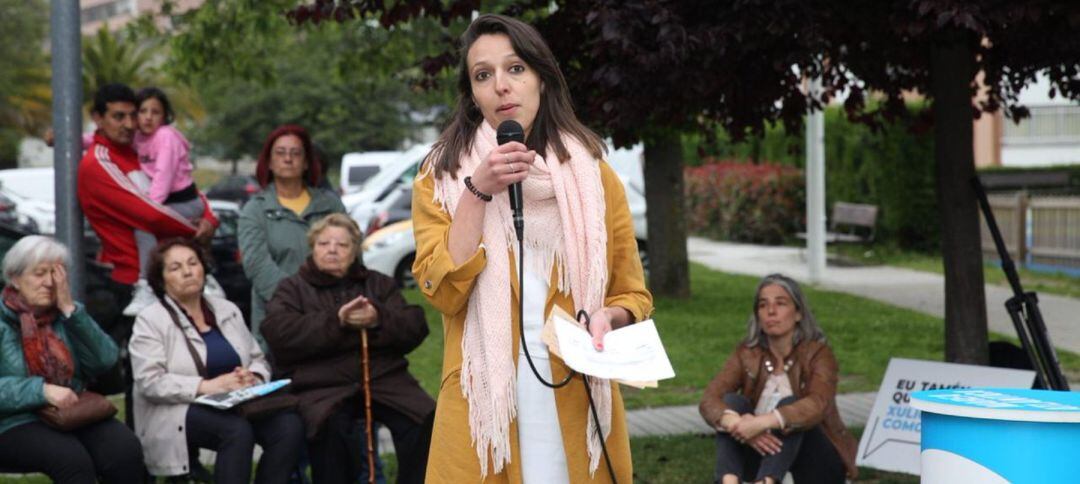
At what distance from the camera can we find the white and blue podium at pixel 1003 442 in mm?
3244

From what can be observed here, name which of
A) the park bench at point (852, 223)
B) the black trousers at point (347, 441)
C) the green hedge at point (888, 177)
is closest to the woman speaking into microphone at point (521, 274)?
the black trousers at point (347, 441)

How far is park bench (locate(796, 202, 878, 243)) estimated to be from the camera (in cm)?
2336

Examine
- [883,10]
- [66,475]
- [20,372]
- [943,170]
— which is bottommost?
[66,475]

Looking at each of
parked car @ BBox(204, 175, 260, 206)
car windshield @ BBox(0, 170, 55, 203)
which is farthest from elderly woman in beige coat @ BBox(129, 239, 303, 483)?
parked car @ BBox(204, 175, 260, 206)

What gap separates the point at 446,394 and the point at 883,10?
342cm

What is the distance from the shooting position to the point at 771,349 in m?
6.38

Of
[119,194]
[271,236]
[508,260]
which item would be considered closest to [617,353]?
[508,260]

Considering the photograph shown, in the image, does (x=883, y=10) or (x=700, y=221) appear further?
(x=700, y=221)

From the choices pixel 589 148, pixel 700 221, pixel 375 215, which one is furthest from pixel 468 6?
pixel 700 221

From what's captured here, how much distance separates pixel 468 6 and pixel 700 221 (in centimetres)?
2307

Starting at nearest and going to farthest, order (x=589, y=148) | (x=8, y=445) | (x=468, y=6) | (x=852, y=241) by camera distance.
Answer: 1. (x=589, y=148)
2. (x=8, y=445)
3. (x=468, y=6)
4. (x=852, y=241)

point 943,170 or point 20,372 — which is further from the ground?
point 943,170

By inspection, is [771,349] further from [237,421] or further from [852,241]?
[852,241]

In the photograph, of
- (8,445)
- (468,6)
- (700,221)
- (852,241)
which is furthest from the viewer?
(700,221)
